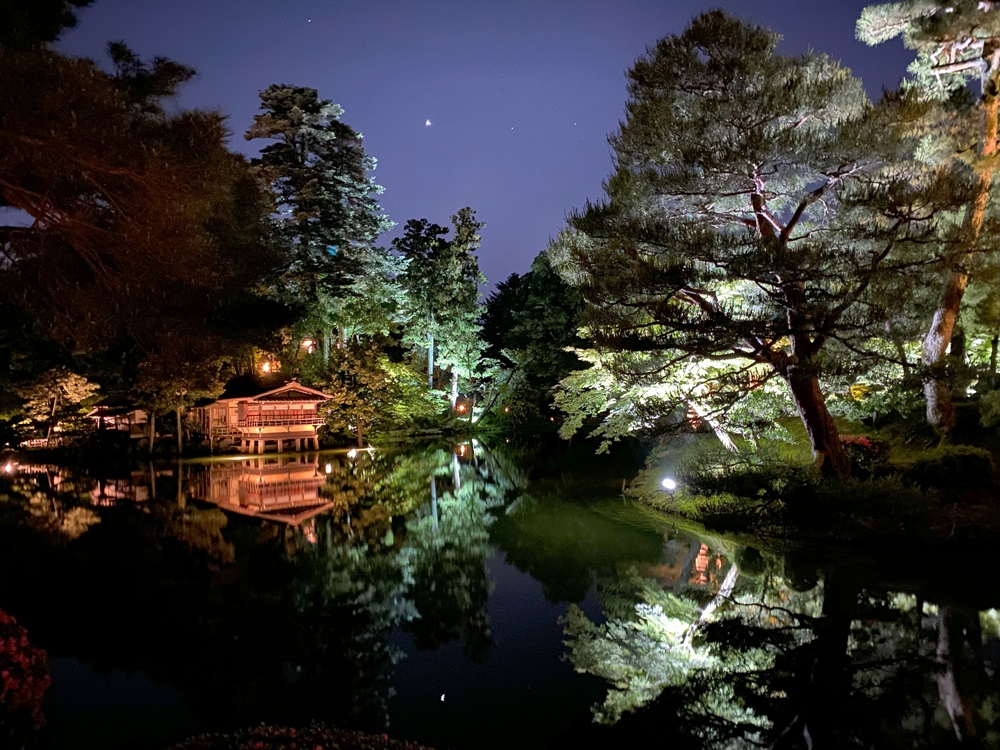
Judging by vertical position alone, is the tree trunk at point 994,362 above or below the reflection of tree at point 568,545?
above

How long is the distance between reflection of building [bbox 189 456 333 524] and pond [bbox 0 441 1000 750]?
2.16ft

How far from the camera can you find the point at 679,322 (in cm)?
866

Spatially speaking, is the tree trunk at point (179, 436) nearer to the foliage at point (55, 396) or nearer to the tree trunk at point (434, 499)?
the foliage at point (55, 396)

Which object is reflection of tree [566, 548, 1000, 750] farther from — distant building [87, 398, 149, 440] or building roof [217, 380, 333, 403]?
distant building [87, 398, 149, 440]

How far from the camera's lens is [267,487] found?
15008mm

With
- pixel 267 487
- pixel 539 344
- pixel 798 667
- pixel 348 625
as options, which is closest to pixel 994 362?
pixel 798 667

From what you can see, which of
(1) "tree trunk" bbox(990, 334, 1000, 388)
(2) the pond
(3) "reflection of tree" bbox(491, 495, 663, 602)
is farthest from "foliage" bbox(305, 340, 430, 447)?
(1) "tree trunk" bbox(990, 334, 1000, 388)

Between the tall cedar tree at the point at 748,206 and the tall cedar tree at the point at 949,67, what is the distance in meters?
1.93

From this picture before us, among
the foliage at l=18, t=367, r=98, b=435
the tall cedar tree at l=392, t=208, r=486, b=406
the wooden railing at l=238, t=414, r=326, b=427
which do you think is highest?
the tall cedar tree at l=392, t=208, r=486, b=406

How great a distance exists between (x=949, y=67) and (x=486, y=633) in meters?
12.5

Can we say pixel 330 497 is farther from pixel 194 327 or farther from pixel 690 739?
pixel 690 739

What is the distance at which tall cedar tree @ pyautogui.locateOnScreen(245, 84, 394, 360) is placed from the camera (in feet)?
81.5

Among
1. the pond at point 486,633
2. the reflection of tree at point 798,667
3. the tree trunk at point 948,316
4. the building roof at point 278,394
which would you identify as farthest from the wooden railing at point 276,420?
the tree trunk at point 948,316

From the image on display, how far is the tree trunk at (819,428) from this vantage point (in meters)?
9.63
